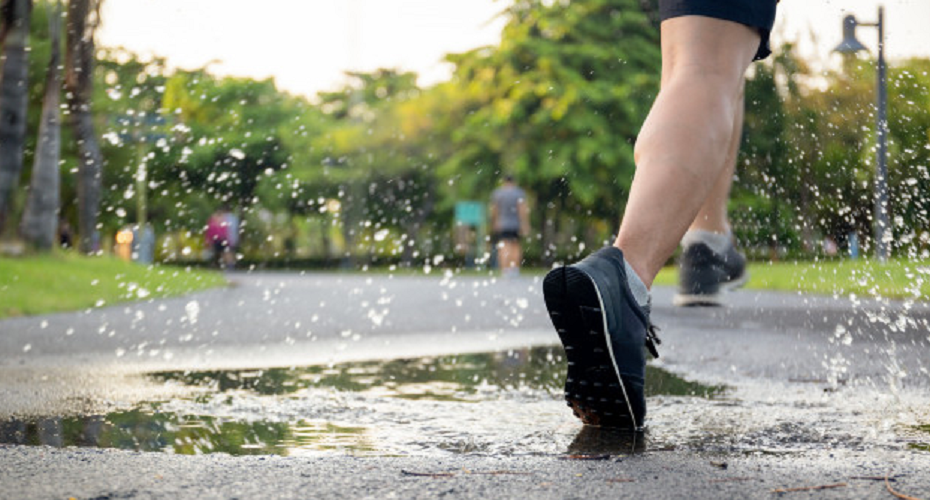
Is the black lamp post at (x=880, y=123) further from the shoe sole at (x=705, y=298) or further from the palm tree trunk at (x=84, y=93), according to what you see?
the shoe sole at (x=705, y=298)

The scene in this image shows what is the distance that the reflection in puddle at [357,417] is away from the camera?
2.92 m

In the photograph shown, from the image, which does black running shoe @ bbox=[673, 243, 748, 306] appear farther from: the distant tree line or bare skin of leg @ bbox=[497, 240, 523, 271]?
bare skin of leg @ bbox=[497, 240, 523, 271]

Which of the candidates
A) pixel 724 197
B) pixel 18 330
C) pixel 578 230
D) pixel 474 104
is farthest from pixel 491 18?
pixel 724 197

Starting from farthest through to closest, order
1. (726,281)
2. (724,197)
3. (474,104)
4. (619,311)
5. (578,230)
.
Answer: (578,230) < (474,104) < (726,281) < (724,197) < (619,311)

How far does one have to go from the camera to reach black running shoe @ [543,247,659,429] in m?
2.86

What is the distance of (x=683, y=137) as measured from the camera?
3127 millimetres

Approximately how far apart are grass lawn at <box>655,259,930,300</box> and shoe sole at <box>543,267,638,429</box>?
285 inches

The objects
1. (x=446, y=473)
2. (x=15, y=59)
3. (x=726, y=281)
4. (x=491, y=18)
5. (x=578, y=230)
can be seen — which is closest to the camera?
(x=446, y=473)

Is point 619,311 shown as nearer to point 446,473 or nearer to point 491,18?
point 446,473

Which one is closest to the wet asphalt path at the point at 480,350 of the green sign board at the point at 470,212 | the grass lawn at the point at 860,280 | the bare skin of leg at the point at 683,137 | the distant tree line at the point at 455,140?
the bare skin of leg at the point at 683,137

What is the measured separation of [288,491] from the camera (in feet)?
7.47

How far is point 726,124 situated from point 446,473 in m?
1.27

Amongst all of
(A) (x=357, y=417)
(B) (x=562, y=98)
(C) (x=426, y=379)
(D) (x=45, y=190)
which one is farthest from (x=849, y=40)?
(A) (x=357, y=417)

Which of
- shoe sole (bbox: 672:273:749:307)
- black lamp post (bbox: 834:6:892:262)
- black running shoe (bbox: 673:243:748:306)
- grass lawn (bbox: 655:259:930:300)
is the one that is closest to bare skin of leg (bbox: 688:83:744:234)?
black running shoe (bbox: 673:243:748:306)
